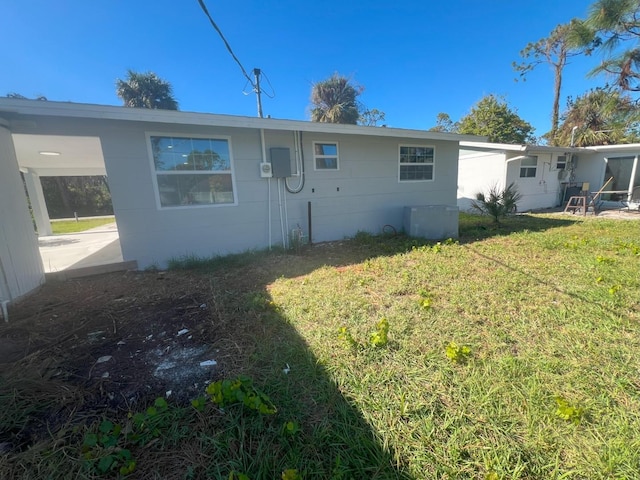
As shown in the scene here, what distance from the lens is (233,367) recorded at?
203 cm

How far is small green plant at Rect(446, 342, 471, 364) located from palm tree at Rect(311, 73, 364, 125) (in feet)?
41.6

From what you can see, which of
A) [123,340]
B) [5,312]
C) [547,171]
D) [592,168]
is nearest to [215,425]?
[123,340]

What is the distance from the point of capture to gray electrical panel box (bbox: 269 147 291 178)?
5363 mm

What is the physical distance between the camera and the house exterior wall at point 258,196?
4.39 meters

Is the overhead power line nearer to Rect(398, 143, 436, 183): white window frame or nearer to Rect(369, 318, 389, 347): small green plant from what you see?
Rect(398, 143, 436, 183): white window frame

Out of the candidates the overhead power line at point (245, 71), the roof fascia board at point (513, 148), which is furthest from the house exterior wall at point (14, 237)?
the roof fascia board at point (513, 148)

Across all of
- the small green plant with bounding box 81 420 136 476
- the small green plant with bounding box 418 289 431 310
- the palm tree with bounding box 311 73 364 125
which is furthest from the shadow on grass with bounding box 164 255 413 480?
the palm tree with bounding box 311 73 364 125

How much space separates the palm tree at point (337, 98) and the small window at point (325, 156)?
760 cm

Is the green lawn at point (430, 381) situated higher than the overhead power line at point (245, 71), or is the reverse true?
the overhead power line at point (245, 71)

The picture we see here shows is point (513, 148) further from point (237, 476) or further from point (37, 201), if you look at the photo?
point (37, 201)

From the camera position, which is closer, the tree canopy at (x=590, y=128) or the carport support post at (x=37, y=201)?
the carport support post at (x=37, y=201)

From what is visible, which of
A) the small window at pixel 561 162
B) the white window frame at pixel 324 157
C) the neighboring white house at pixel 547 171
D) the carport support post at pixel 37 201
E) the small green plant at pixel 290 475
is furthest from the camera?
the small window at pixel 561 162

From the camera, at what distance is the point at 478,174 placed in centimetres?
1080

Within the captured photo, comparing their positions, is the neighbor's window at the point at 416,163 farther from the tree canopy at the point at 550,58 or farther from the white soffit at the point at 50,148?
the tree canopy at the point at 550,58
